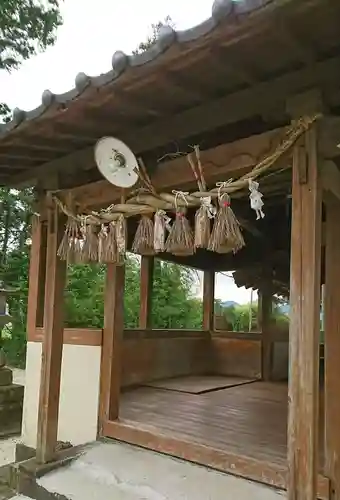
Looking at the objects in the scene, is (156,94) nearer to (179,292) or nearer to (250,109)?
(250,109)

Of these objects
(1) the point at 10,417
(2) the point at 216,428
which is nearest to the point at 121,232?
(2) the point at 216,428

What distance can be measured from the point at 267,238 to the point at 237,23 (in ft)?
15.7

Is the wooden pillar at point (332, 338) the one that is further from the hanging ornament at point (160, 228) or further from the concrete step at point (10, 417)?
the concrete step at point (10, 417)

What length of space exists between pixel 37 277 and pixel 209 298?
128 inches

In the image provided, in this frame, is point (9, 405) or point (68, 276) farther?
point (68, 276)

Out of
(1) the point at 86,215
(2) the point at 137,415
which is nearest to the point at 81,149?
(1) the point at 86,215

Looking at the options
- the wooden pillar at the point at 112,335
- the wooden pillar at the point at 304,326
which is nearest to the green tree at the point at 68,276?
the wooden pillar at the point at 112,335

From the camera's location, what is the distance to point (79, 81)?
7.87 ft

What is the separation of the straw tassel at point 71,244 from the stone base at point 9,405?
146 inches

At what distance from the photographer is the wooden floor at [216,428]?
2746mm

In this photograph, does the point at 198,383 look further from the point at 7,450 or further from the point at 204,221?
the point at 204,221

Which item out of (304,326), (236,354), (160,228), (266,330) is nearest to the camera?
(304,326)

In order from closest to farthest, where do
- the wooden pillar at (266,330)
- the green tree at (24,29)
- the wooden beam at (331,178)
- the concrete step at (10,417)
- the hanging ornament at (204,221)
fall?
1. the wooden beam at (331,178)
2. the hanging ornament at (204,221)
3. the concrete step at (10,417)
4. the wooden pillar at (266,330)
5. the green tree at (24,29)

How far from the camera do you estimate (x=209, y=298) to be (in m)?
7.30
